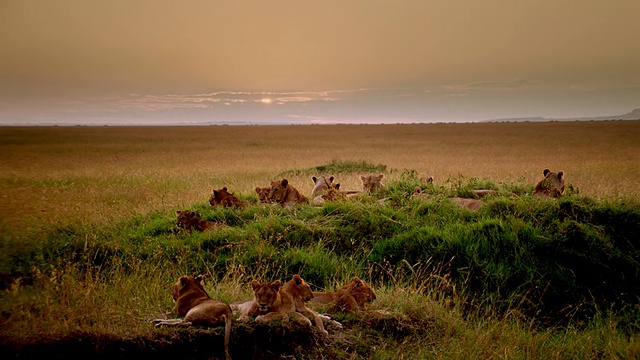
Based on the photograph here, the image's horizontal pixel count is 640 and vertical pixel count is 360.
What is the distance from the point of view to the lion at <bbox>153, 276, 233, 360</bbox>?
16.6 feet

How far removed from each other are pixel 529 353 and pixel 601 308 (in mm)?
2750

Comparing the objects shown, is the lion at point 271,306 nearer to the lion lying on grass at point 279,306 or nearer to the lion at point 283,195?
the lion lying on grass at point 279,306

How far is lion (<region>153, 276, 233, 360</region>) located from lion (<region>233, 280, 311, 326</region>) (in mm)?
294

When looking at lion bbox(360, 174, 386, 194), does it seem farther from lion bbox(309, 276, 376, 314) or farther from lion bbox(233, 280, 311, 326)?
lion bbox(233, 280, 311, 326)

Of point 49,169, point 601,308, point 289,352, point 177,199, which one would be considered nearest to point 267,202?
point 177,199

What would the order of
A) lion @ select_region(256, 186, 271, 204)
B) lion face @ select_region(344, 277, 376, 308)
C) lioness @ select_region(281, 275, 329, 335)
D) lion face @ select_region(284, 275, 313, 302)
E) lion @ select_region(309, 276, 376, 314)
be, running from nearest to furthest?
lioness @ select_region(281, 275, 329, 335) < lion face @ select_region(284, 275, 313, 302) < lion @ select_region(309, 276, 376, 314) < lion face @ select_region(344, 277, 376, 308) < lion @ select_region(256, 186, 271, 204)

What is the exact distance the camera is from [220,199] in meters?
10.9

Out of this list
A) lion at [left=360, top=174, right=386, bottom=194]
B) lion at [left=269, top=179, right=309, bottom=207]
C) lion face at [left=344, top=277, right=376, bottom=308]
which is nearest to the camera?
lion face at [left=344, top=277, right=376, bottom=308]

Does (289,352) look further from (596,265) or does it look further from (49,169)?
(49,169)

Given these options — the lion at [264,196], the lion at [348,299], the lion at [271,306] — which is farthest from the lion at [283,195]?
the lion at [271,306]

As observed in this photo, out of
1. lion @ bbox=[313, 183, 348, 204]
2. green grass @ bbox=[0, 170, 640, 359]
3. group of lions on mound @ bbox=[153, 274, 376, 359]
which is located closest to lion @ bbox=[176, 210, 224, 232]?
green grass @ bbox=[0, 170, 640, 359]

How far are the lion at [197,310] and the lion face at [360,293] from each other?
1.69 metres

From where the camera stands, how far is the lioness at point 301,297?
5351mm

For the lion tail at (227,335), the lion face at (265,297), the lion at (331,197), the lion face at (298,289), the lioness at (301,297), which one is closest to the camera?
the lion tail at (227,335)
